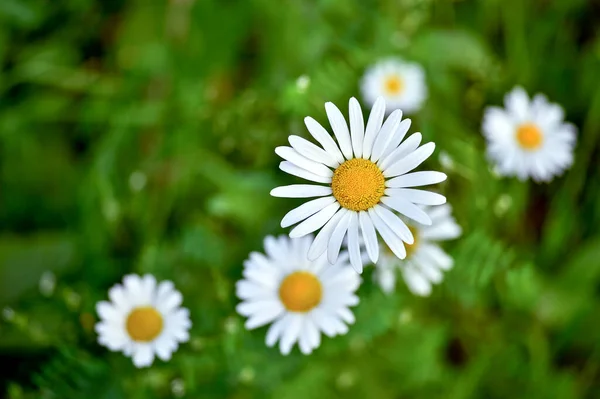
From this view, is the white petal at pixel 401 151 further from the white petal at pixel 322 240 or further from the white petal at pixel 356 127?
the white petal at pixel 322 240

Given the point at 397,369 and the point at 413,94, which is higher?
the point at 413,94

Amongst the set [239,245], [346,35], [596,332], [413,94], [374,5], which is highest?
[374,5]

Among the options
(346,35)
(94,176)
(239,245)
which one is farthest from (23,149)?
(346,35)

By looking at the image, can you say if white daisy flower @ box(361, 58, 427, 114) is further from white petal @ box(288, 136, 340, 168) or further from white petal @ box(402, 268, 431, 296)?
white petal @ box(288, 136, 340, 168)

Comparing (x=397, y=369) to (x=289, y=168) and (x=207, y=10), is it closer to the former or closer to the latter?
(x=289, y=168)

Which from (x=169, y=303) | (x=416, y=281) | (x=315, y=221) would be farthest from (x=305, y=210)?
(x=416, y=281)

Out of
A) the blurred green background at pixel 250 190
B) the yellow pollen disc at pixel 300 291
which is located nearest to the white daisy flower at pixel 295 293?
the yellow pollen disc at pixel 300 291
